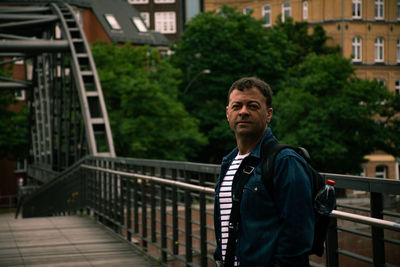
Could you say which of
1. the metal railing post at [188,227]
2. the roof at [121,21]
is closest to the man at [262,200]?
the metal railing post at [188,227]

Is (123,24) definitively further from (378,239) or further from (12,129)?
(378,239)

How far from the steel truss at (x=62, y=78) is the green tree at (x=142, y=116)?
25.3ft

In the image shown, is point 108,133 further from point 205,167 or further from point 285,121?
point 285,121

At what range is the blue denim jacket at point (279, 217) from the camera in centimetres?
303

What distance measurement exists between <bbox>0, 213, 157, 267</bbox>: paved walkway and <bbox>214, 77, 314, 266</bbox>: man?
17.6 feet

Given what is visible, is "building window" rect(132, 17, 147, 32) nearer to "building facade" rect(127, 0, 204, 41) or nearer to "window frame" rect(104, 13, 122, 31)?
"window frame" rect(104, 13, 122, 31)

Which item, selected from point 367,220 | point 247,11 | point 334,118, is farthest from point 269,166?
point 247,11

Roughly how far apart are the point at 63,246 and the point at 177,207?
2.54 m

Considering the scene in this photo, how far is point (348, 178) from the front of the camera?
4.24 m

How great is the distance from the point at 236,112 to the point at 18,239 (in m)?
8.14

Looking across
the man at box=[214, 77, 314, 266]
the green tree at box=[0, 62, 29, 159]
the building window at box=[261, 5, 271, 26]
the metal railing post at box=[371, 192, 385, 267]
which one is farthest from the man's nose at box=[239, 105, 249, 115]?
the building window at box=[261, 5, 271, 26]

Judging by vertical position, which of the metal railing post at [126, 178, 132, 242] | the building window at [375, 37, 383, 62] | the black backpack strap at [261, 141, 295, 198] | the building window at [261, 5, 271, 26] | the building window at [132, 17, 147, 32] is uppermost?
the building window at [132, 17, 147, 32]

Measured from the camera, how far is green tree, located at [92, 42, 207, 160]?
126ft

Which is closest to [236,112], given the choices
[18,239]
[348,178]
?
[348,178]
